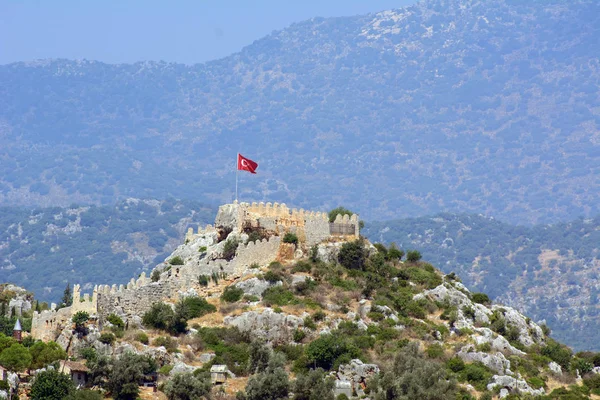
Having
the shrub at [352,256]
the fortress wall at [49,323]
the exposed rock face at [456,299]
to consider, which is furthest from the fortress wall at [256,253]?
the fortress wall at [49,323]

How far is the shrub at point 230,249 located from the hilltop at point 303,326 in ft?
0.30

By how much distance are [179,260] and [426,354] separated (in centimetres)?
2121

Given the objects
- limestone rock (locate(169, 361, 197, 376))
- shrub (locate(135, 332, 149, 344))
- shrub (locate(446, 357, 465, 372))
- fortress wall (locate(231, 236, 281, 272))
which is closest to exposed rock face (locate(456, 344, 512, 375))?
shrub (locate(446, 357, 465, 372))

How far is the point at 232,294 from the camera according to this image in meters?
94.4

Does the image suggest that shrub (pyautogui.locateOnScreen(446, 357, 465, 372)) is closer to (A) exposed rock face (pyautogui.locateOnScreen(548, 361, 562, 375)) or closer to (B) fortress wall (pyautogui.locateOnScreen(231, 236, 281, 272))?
(A) exposed rock face (pyautogui.locateOnScreen(548, 361, 562, 375))

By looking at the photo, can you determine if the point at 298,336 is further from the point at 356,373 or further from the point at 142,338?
the point at 142,338

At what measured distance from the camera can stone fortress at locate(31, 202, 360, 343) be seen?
87062 millimetres

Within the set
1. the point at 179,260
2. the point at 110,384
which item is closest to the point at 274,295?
the point at 179,260

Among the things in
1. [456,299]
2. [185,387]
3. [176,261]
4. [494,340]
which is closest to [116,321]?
[185,387]

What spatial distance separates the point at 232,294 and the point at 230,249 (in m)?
5.51

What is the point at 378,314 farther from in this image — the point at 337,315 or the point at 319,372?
the point at 319,372

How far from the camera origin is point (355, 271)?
99938mm

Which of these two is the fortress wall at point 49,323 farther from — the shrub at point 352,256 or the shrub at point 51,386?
the shrub at point 352,256

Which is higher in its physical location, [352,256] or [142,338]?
[352,256]
